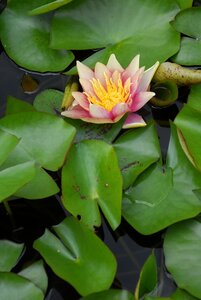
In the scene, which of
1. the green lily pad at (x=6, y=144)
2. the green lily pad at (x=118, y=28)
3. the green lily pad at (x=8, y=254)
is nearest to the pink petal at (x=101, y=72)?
the green lily pad at (x=118, y=28)

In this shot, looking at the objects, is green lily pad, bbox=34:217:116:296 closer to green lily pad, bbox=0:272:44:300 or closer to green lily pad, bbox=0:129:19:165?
green lily pad, bbox=0:272:44:300

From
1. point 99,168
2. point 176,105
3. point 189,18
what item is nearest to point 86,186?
point 99,168

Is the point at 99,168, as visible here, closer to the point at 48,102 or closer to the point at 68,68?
the point at 48,102

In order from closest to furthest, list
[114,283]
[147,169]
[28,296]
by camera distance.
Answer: [28,296]
[114,283]
[147,169]

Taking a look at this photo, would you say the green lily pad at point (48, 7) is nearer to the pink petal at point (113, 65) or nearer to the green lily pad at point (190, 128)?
the pink petal at point (113, 65)

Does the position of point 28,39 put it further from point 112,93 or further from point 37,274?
point 37,274

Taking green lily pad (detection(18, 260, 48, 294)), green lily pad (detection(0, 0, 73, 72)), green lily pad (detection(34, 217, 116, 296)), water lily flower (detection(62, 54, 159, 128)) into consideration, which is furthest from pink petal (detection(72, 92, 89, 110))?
green lily pad (detection(18, 260, 48, 294))
